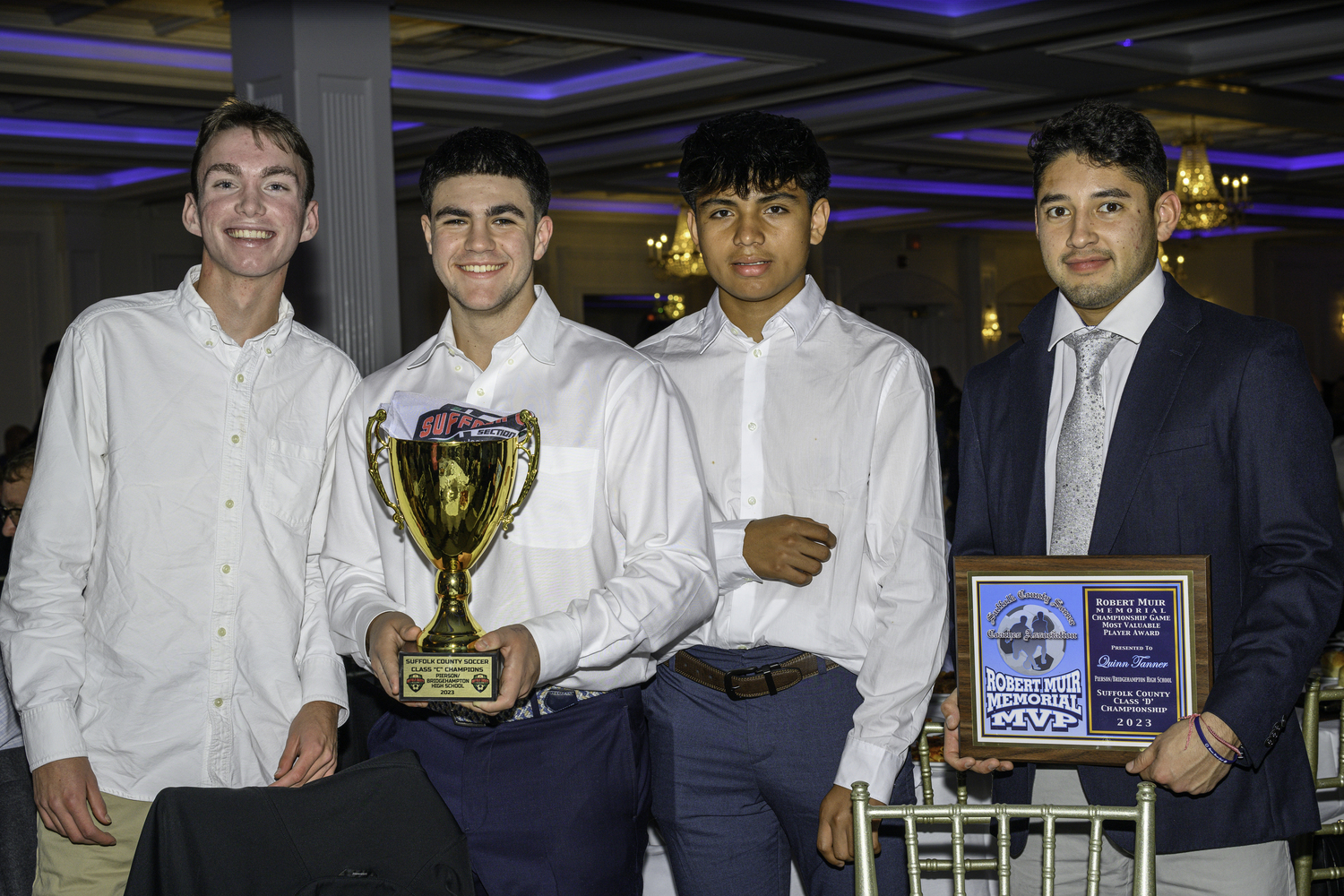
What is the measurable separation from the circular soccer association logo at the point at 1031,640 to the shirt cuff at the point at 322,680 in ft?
3.38

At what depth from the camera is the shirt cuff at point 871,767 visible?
1.90 m

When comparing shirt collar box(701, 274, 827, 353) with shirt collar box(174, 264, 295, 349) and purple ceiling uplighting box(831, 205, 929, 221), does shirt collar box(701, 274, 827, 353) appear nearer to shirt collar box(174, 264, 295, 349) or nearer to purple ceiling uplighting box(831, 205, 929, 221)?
shirt collar box(174, 264, 295, 349)

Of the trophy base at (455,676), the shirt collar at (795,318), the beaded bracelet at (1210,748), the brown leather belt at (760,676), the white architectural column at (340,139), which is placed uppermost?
the white architectural column at (340,139)

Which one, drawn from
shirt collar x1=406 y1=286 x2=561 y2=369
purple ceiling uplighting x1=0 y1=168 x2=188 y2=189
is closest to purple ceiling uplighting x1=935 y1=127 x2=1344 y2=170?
purple ceiling uplighting x1=0 y1=168 x2=188 y2=189

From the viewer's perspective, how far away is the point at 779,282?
212cm

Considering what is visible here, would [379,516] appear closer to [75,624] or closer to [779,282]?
[75,624]

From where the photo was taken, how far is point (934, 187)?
12.4m

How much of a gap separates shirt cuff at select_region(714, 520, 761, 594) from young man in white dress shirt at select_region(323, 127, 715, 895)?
0.47 ft

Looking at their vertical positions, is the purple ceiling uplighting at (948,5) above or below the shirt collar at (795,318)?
above

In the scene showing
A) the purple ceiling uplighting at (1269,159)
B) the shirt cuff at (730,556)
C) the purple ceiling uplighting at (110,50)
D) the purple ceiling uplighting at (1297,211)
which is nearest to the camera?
the shirt cuff at (730,556)

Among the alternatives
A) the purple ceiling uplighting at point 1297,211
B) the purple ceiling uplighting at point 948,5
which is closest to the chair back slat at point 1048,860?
the purple ceiling uplighting at point 948,5

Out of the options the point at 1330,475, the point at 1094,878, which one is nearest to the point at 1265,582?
the point at 1330,475

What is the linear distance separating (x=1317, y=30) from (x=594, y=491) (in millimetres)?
6236

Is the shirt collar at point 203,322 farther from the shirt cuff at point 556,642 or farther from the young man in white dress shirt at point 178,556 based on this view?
the shirt cuff at point 556,642
